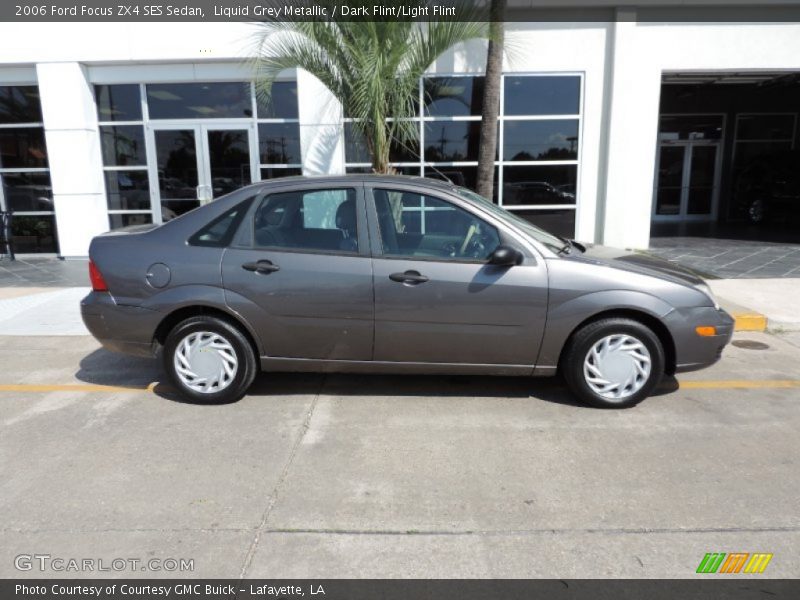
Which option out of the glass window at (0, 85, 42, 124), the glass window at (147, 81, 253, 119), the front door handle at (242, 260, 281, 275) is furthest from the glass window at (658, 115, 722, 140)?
the front door handle at (242, 260, 281, 275)

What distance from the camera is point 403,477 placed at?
3.44 metres

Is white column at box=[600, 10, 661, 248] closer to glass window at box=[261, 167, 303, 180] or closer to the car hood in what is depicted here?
glass window at box=[261, 167, 303, 180]

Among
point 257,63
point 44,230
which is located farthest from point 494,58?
point 44,230

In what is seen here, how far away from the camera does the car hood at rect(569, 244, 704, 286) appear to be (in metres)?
4.30

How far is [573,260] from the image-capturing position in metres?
4.27

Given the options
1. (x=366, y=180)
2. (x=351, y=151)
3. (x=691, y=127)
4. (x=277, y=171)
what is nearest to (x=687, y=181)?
(x=691, y=127)

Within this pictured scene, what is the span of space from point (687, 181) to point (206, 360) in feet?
56.5

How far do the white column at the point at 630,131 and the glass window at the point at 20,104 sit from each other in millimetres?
11080

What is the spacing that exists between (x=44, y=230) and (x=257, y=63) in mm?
6868

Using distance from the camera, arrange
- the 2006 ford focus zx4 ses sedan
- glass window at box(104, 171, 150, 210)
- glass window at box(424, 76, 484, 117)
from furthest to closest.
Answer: glass window at box(104, 171, 150, 210)
glass window at box(424, 76, 484, 117)
the 2006 ford focus zx4 ses sedan

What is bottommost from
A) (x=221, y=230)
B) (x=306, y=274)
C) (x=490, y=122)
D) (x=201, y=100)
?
(x=306, y=274)

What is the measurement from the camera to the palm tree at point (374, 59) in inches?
297

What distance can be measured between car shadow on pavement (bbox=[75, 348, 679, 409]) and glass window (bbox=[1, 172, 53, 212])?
844 centimetres

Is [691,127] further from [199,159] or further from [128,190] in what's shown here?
[128,190]
